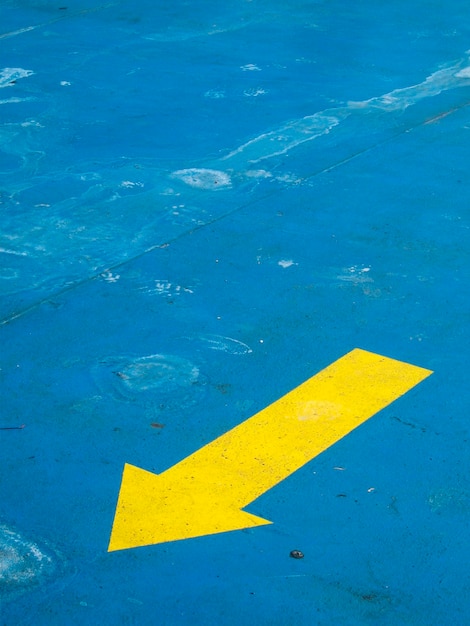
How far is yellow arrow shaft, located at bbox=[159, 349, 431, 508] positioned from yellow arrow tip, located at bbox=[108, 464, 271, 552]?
3 cm

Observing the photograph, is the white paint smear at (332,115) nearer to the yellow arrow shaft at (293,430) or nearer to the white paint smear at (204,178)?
the white paint smear at (204,178)

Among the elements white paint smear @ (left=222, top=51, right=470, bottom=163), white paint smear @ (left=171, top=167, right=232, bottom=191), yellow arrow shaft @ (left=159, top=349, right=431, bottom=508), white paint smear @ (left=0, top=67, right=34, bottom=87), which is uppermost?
white paint smear @ (left=0, top=67, right=34, bottom=87)

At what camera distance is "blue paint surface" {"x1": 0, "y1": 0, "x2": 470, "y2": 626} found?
12.4ft

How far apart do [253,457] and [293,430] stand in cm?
28

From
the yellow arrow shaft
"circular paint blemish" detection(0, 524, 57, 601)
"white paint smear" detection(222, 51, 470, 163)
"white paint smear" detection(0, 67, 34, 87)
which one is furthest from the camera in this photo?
"white paint smear" detection(0, 67, 34, 87)

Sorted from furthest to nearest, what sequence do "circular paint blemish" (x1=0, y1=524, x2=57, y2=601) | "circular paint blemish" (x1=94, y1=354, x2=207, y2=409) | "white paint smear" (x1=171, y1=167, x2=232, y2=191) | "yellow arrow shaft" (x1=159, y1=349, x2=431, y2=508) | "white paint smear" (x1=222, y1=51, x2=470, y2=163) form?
"white paint smear" (x1=222, y1=51, x2=470, y2=163) → "white paint smear" (x1=171, y1=167, x2=232, y2=191) → "circular paint blemish" (x1=94, y1=354, x2=207, y2=409) → "yellow arrow shaft" (x1=159, y1=349, x2=431, y2=508) → "circular paint blemish" (x1=0, y1=524, x2=57, y2=601)

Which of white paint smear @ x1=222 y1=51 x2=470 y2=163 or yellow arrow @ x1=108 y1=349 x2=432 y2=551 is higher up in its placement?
white paint smear @ x1=222 y1=51 x2=470 y2=163

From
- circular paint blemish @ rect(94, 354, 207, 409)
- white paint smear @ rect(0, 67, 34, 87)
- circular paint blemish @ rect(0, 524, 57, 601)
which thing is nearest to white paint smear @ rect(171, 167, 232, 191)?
circular paint blemish @ rect(94, 354, 207, 409)

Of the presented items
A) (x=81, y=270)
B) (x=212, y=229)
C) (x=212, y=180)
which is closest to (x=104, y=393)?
(x=81, y=270)

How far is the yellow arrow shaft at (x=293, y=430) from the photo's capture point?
426 cm

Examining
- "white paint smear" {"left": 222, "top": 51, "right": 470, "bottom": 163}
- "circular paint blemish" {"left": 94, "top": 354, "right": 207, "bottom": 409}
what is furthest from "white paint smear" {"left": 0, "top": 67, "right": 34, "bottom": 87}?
"circular paint blemish" {"left": 94, "top": 354, "right": 207, "bottom": 409}

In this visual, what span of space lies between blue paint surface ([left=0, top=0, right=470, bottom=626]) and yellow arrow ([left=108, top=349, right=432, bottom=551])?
7cm

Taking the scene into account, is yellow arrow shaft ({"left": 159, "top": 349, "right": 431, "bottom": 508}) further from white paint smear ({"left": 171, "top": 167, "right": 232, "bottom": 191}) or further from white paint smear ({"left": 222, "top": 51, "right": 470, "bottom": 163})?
white paint smear ({"left": 222, "top": 51, "right": 470, "bottom": 163})

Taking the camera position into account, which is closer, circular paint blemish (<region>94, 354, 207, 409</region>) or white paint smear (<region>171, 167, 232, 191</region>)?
circular paint blemish (<region>94, 354, 207, 409</region>)
